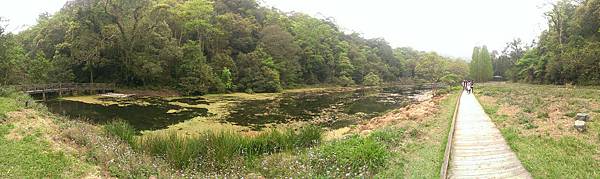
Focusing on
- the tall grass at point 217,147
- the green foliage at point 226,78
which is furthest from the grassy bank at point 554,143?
the green foliage at point 226,78

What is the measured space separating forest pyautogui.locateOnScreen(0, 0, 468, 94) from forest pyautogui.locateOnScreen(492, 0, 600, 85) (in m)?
33.2

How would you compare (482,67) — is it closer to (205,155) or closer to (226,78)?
(226,78)

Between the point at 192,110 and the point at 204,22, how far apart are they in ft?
72.4

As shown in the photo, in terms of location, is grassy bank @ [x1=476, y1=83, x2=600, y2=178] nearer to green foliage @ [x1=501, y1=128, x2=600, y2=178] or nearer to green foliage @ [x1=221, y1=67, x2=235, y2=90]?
green foliage @ [x1=501, y1=128, x2=600, y2=178]

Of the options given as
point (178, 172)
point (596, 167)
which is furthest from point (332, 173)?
point (596, 167)

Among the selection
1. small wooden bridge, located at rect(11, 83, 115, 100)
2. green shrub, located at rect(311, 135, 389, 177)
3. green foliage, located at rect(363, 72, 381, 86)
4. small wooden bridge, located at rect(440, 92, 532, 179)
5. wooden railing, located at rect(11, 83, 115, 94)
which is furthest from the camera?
green foliage, located at rect(363, 72, 381, 86)

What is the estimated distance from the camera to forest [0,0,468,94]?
120 feet

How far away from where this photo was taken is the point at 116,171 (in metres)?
8.23

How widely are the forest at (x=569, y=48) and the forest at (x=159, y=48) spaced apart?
33.2m

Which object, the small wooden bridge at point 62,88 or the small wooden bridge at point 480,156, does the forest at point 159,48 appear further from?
the small wooden bridge at point 480,156

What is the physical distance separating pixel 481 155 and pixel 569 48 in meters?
41.1

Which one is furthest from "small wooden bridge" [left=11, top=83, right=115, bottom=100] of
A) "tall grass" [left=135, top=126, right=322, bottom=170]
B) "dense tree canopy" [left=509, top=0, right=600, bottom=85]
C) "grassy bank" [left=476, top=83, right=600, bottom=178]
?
"dense tree canopy" [left=509, top=0, right=600, bottom=85]

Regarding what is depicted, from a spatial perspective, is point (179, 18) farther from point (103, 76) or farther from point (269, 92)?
point (269, 92)

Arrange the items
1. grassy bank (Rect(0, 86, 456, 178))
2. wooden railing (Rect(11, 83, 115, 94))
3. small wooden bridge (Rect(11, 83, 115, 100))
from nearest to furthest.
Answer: grassy bank (Rect(0, 86, 456, 178))
wooden railing (Rect(11, 83, 115, 94))
small wooden bridge (Rect(11, 83, 115, 100))
